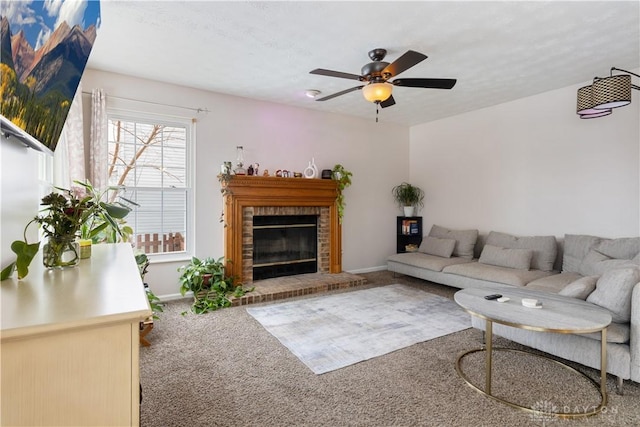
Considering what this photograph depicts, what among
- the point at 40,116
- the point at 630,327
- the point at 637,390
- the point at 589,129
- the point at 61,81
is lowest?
the point at 637,390

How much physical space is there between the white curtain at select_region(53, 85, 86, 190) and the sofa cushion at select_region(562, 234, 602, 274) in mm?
5525

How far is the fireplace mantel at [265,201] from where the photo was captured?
438 centimetres

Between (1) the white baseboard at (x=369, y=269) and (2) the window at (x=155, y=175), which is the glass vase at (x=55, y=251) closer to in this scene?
(2) the window at (x=155, y=175)

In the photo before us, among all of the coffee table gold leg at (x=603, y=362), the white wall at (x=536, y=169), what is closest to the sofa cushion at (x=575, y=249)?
the white wall at (x=536, y=169)

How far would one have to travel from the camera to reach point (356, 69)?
3.60 metres

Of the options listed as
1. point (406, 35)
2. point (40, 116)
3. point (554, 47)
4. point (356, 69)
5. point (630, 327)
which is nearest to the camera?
point (40, 116)

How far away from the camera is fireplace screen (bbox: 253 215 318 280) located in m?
4.80

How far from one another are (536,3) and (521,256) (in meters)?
2.88

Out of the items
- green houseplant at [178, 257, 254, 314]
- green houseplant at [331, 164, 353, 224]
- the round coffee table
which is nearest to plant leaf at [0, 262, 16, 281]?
the round coffee table

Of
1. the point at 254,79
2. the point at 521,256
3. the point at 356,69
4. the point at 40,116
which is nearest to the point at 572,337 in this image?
the point at 521,256

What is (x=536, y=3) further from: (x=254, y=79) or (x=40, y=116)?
(x=40, y=116)

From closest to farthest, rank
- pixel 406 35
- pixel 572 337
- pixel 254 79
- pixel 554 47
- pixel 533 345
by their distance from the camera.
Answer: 1. pixel 572 337
2. pixel 533 345
3. pixel 406 35
4. pixel 554 47
5. pixel 254 79

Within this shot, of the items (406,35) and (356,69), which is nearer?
(406,35)

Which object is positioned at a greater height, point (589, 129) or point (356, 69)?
point (356, 69)
